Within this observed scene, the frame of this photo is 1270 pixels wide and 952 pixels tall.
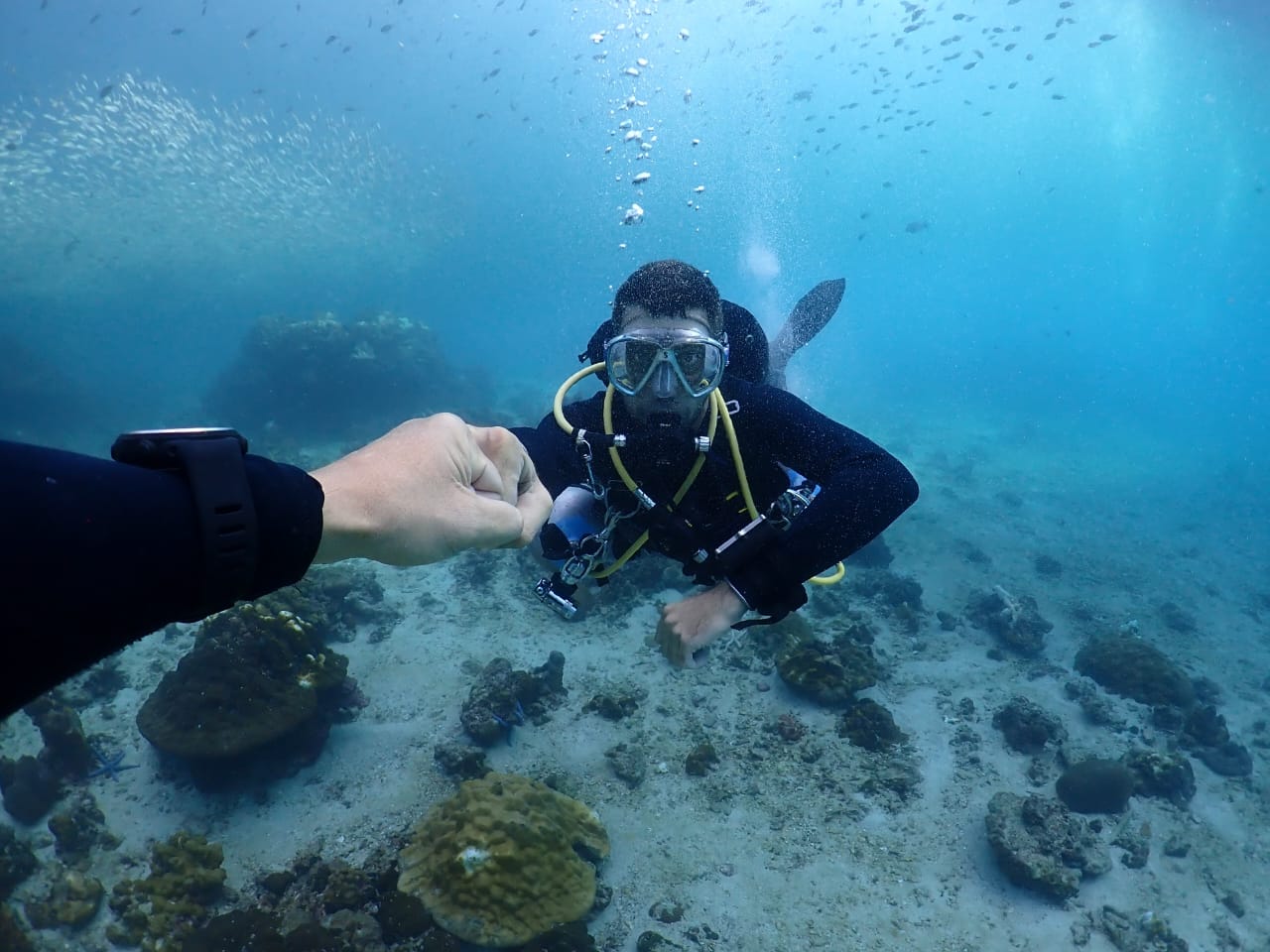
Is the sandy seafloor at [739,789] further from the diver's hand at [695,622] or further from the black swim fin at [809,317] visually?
the black swim fin at [809,317]

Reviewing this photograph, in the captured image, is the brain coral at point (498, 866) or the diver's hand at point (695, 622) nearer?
the diver's hand at point (695, 622)

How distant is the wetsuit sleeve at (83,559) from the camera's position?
0.98 metres

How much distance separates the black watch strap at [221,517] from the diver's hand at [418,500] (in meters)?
0.22

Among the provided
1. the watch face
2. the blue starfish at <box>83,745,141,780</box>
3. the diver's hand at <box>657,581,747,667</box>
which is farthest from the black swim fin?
the watch face

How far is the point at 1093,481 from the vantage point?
25.8 m

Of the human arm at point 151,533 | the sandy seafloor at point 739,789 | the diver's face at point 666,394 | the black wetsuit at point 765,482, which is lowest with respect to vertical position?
the sandy seafloor at point 739,789

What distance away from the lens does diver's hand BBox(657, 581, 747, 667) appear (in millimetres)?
3070

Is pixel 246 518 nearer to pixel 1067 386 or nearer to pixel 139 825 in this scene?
pixel 139 825

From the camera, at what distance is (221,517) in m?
1.28

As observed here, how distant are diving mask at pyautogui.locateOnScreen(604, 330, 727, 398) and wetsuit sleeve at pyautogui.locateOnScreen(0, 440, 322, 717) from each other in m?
3.30

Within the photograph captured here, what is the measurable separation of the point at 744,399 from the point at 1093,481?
28.9 m

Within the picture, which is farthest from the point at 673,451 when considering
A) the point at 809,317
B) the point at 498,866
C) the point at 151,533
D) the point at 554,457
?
the point at 809,317

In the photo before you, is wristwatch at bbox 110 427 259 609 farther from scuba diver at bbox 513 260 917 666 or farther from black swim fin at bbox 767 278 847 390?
black swim fin at bbox 767 278 847 390

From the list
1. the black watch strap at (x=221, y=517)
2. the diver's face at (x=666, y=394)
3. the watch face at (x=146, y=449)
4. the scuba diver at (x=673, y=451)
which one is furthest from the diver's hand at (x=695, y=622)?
the watch face at (x=146, y=449)
